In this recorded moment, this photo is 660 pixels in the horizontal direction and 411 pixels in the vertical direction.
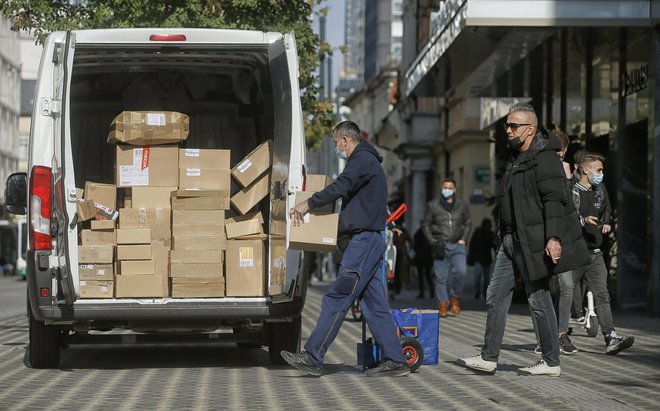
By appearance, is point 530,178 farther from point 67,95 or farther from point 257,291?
point 67,95

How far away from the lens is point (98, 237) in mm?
11430

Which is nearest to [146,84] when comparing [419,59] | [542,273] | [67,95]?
[67,95]

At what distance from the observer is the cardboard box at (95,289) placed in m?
11.1

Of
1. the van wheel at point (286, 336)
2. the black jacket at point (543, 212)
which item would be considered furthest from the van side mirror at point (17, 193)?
the black jacket at point (543, 212)

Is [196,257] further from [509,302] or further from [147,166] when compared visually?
[509,302]

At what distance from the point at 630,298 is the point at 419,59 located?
721 cm

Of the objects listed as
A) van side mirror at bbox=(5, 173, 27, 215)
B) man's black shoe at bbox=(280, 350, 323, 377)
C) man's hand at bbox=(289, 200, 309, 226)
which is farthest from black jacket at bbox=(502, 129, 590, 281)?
van side mirror at bbox=(5, 173, 27, 215)

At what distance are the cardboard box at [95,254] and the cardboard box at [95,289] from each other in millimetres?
159

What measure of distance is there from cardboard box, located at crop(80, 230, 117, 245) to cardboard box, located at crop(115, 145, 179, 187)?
18.2 inches

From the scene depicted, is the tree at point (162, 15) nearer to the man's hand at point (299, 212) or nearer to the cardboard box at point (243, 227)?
the cardboard box at point (243, 227)

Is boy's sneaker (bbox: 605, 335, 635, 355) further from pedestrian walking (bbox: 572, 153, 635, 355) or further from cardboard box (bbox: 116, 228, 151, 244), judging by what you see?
cardboard box (bbox: 116, 228, 151, 244)

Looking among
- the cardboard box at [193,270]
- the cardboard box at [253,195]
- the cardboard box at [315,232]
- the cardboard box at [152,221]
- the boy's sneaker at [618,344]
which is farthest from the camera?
the boy's sneaker at [618,344]

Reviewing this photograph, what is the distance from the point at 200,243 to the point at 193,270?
0.25m

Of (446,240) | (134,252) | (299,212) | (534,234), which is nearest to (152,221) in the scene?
(134,252)
